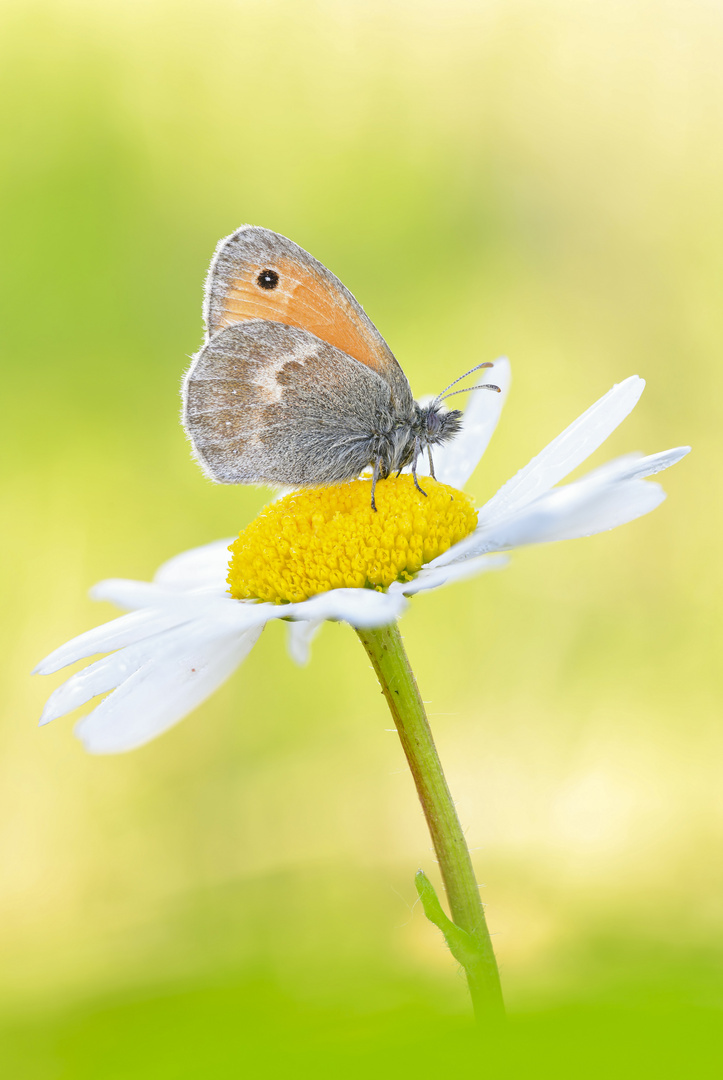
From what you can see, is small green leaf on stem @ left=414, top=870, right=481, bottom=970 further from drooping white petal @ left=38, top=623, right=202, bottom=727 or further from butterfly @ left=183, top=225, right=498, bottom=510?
butterfly @ left=183, top=225, right=498, bottom=510

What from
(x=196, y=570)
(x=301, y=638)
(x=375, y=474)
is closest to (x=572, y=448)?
(x=375, y=474)

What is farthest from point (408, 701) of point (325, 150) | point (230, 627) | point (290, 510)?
point (325, 150)

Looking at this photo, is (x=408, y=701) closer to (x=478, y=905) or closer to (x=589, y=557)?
(x=478, y=905)

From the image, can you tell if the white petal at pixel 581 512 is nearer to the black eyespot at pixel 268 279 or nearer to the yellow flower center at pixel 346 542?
the yellow flower center at pixel 346 542

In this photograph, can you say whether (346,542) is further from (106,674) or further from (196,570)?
(196,570)

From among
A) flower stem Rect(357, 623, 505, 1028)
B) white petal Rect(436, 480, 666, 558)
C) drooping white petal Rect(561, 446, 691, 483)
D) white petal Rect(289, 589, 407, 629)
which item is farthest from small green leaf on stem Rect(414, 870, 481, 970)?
drooping white petal Rect(561, 446, 691, 483)

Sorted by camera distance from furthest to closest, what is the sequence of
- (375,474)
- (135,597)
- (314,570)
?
(375,474)
(314,570)
(135,597)
